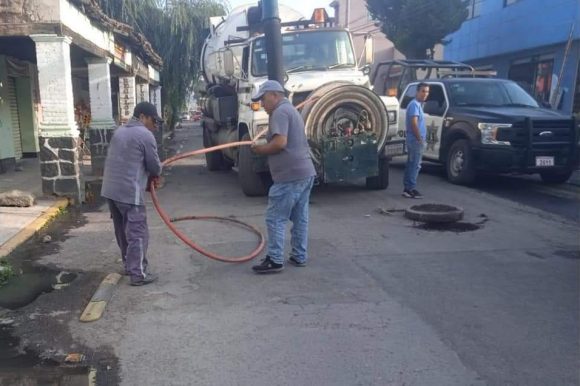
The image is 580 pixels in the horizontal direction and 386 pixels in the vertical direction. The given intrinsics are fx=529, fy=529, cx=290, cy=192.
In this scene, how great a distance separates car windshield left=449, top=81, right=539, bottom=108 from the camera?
1082 centimetres

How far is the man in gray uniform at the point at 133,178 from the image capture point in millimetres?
4891

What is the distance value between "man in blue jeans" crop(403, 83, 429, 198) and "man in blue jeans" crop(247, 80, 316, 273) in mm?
3987

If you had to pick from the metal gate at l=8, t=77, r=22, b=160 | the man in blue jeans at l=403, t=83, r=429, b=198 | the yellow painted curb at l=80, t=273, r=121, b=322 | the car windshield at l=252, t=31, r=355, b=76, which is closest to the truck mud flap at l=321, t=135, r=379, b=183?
the man in blue jeans at l=403, t=83, r=429, b=198

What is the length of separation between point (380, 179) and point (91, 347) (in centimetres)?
696

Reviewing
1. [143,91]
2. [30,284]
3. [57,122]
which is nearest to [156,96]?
[143,91]

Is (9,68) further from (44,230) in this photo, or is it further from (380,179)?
(380,179)

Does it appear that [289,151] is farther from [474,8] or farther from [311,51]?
[474,8]

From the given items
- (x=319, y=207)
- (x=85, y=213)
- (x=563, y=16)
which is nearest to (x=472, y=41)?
(x=563, y=16)

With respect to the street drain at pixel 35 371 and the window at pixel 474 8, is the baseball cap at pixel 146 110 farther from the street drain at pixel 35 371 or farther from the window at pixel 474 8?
the window at pixel 474 8

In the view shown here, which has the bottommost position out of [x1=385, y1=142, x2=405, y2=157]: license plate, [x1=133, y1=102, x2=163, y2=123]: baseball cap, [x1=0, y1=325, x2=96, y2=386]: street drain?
[x1=0, y1=325, x2=96, y2=386]: street drain

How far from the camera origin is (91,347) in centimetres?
375

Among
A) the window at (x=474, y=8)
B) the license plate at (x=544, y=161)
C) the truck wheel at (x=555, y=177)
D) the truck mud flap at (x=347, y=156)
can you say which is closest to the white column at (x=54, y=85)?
the truck mud flap at (x=347, y=156)

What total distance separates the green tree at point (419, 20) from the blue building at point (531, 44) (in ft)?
5.82

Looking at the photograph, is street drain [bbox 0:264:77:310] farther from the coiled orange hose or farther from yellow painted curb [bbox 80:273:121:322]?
the coiled orange hose
